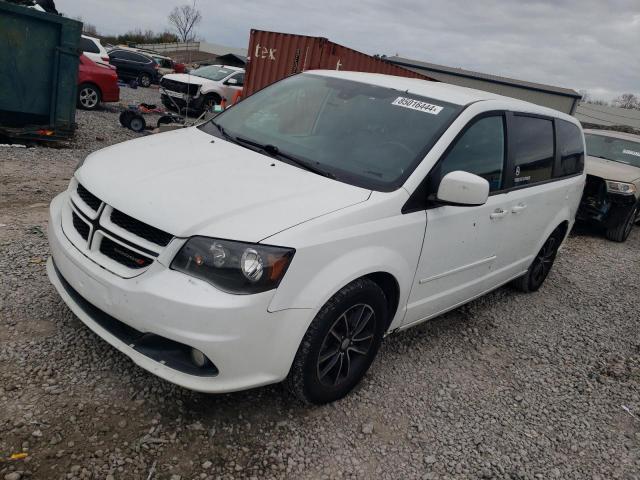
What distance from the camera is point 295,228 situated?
2.35m

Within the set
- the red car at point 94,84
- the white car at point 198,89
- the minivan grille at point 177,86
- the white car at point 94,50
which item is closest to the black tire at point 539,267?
the red car at point 94,84

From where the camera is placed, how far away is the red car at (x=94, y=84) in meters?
11.7

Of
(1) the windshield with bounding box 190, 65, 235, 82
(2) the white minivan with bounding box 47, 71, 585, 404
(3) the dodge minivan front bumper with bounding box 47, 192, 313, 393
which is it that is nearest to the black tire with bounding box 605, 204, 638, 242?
(2) the white minivan with bounding box 47, 71, 585, 404

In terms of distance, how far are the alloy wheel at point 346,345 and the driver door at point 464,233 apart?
398 millimetres

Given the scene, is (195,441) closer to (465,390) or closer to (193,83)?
(465,390)

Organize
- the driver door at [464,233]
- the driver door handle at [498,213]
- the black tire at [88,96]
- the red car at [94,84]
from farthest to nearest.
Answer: the black tire at [88,96] → the red car at [94,84] → the driver door handle at [498,213] → the driver door at [464,233]

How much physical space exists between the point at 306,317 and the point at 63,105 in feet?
23.3

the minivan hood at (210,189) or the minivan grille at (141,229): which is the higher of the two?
the minivan hood at (210,189)

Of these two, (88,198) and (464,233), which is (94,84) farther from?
(464,233)

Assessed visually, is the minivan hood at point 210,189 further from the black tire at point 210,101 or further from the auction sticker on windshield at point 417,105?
the black tire at point 210,101

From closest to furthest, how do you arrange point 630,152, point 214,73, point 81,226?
point 81,226, point 630,152, point 214,73

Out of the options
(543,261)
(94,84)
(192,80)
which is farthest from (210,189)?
(192,80)

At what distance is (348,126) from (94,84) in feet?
34.5

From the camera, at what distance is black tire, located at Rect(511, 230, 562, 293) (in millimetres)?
5098
